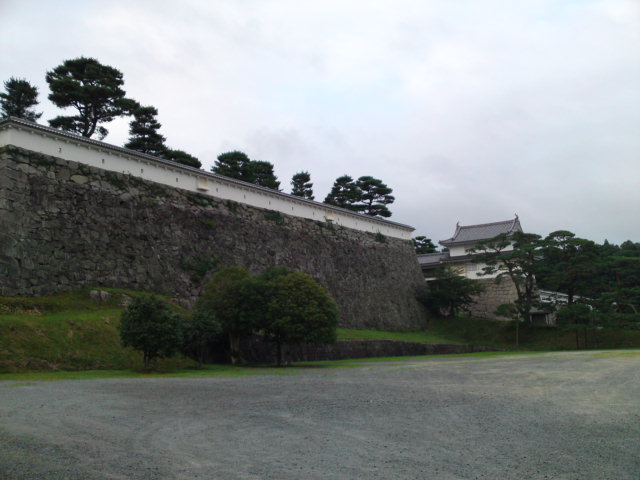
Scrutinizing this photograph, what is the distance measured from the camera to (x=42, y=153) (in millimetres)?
21344

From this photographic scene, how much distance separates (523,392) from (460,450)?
5.70 meters

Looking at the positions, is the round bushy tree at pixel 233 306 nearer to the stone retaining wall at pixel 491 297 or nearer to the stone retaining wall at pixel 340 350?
the stone retaining wall at pixel 340 350

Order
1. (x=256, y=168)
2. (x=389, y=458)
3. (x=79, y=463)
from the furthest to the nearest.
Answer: (x=256, y=168) < (x=389, y=458) < (x=79, y=463)

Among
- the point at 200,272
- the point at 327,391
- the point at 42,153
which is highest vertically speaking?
the point at 42,153

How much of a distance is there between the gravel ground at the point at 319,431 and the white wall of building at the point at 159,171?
12160mm

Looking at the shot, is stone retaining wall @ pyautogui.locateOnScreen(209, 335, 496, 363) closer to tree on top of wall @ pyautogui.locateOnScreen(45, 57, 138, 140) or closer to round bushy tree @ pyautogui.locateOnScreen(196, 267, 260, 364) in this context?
round bushy tree @ pyautogui.locateOnScreen(196, 267, 260, 364)

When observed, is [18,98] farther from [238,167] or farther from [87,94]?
[238,167]

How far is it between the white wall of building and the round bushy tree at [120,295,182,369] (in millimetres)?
9293

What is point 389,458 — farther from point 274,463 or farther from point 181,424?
point 181,424

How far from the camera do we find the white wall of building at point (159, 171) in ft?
69.6

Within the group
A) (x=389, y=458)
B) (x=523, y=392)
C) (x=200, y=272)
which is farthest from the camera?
(x=200, y=272)

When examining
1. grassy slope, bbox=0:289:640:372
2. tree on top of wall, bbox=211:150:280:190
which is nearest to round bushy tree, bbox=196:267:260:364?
grassy slope, bbox=0:289:640:372

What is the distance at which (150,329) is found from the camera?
53.1 feet

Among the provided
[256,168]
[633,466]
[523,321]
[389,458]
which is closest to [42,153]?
[389,458]
